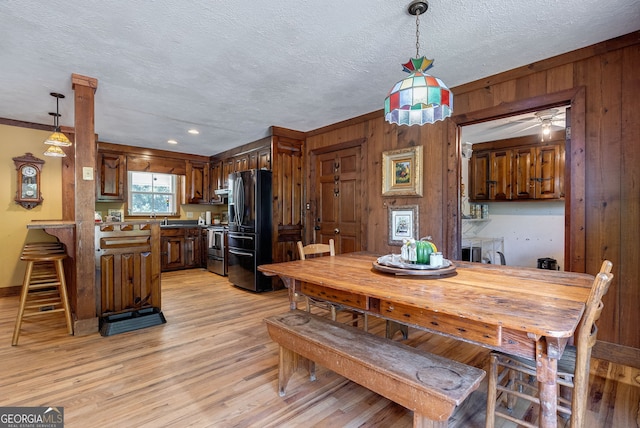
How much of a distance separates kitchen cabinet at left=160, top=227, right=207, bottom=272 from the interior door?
287 cm

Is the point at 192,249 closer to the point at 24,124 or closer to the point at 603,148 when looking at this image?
the point at 24,124

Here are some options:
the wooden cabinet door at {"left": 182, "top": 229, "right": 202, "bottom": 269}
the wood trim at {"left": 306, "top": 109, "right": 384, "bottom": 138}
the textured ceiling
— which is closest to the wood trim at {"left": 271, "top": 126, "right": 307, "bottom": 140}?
the wood trim at {"left": 306, "top": 109, "right": 384, "bottom": 138}

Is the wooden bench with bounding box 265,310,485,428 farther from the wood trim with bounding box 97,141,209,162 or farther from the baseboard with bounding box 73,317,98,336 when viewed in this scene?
the wood trim with bounding box 97,141,209,162

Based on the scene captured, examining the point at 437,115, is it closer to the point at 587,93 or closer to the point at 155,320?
the point at 587,93

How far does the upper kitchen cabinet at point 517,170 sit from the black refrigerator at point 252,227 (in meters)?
3.75

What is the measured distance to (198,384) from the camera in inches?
79.2

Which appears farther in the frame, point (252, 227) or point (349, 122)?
point (252, 227)

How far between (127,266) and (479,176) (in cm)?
552

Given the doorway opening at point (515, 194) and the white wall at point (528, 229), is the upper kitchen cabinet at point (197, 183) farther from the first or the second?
the white wall at point (528, 229)

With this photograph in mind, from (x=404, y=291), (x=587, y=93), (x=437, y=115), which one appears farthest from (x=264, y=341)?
(x=587, y=93)

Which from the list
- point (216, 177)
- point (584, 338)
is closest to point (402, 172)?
point (584, 338)

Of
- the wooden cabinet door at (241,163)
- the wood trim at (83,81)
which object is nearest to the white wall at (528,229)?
the wooden cabinet door at (241,163)

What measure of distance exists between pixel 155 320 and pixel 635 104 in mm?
4557

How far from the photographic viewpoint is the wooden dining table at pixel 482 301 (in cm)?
109
